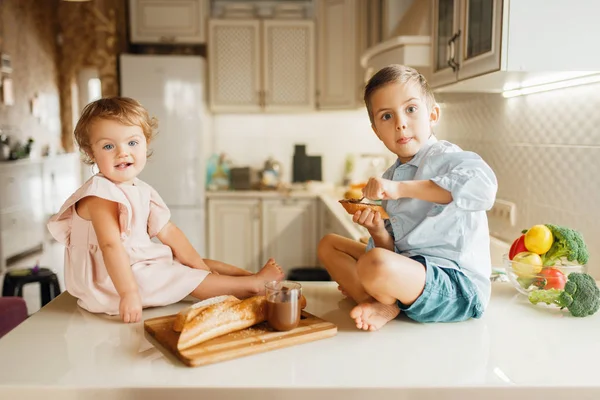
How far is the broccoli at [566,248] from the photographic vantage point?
1344mm

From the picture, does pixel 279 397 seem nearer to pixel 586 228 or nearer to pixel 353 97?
pixel 586 228

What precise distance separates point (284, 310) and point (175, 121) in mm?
3229

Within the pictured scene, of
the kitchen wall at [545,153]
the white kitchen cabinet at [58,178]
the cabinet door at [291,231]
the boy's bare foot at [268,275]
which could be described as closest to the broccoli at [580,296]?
the kitchen wall at [545,153]

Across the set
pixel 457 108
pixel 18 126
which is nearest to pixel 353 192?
pixel 457 108

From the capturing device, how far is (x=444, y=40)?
199cm

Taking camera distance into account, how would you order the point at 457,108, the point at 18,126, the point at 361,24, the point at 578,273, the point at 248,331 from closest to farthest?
1. the point at 248,331
2. the point at 578,273
3. the point at 457,108
4. the point at 361,24
5. the point at 18,126

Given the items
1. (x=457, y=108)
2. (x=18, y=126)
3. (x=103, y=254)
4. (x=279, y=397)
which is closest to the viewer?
(x=279, y=397)

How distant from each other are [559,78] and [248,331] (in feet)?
3.88

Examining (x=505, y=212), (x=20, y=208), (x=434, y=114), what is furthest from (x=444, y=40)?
(x=20, y=208)

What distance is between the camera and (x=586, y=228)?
1.58m

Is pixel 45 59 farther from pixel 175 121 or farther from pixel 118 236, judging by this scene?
pixel 118 236

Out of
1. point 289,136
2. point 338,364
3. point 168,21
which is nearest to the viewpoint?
point 338,364

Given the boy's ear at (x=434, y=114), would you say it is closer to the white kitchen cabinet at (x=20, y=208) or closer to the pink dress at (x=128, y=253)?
the pink dress at (x=128, y=253)

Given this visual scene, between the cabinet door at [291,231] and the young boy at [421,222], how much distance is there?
298 centimetres
